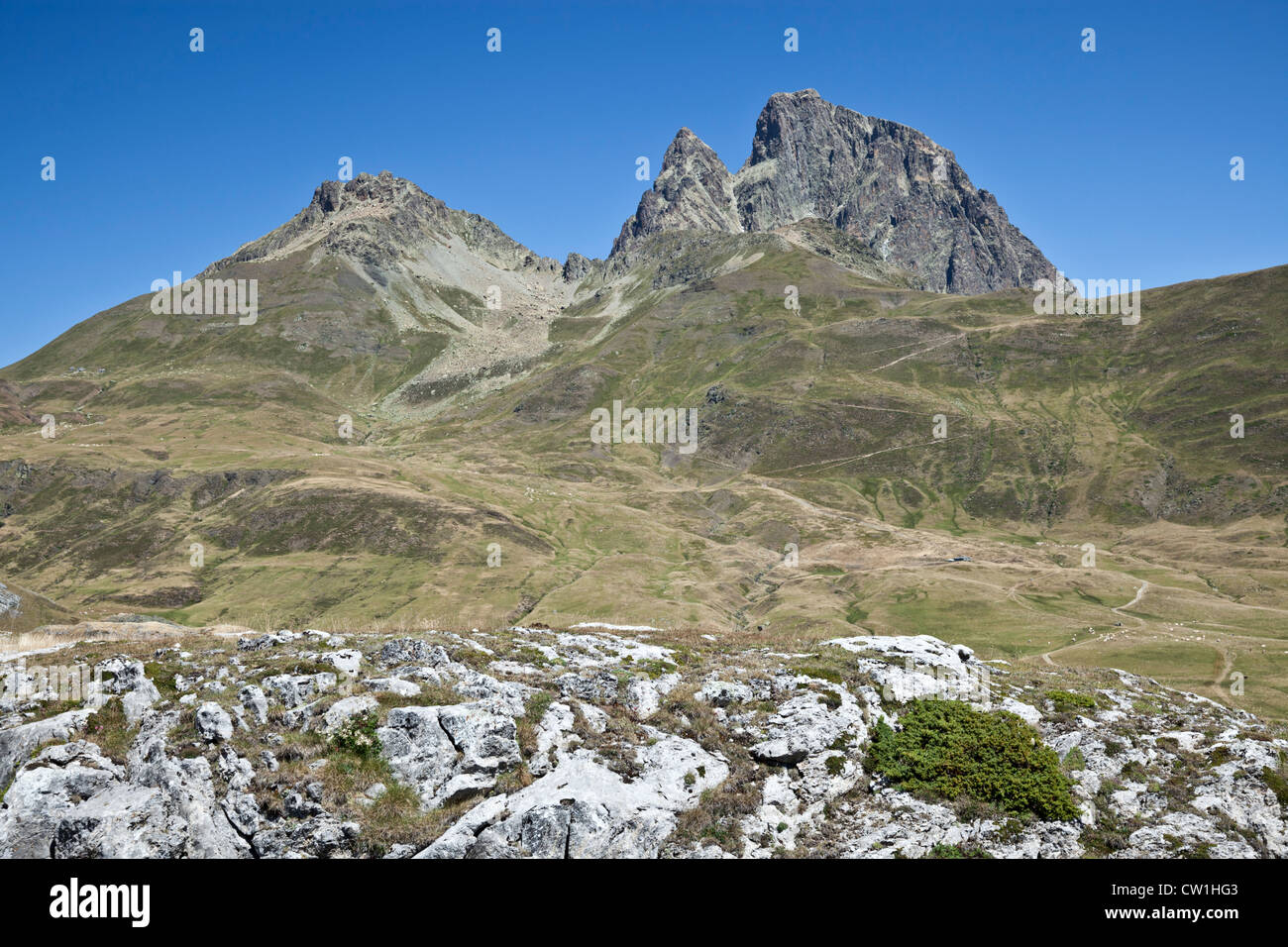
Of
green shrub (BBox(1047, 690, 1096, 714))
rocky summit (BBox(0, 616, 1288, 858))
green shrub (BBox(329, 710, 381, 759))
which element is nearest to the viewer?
rocky summit (BBox(0, 616, 1288, 858))

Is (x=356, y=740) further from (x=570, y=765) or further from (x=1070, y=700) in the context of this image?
(x=1070, y=700)

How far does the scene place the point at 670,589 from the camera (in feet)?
474

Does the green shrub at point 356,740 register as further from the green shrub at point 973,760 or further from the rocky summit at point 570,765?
the green shrub at point 973,760

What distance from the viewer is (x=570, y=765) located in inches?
762

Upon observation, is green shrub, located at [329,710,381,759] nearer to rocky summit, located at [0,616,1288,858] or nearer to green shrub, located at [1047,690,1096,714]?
rocky summit, located at [0,616,1288,858]

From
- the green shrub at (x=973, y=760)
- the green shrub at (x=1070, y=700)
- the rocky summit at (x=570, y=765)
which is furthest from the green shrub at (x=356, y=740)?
the green shrub at (x=1070, y=700)

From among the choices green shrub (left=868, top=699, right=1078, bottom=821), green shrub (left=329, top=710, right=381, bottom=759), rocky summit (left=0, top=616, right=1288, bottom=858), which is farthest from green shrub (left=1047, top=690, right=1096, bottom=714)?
green shrub (left=329, top=710, right=381, bottom=759)

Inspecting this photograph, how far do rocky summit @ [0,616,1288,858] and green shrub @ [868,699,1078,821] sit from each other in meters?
0.08

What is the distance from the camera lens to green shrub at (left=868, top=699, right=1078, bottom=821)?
1947cm

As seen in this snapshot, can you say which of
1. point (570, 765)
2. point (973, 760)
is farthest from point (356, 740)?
point (973, 760)

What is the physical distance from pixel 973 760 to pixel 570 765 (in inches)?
484

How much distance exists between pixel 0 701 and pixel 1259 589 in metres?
184

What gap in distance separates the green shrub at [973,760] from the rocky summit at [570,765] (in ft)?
0.26

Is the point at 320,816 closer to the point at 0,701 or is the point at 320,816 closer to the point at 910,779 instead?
the point at 0,701
